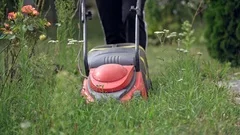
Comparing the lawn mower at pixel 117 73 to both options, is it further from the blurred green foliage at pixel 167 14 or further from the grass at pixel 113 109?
the blurred green foliage at pixel 167 14

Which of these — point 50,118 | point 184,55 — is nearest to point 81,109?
point 50,118

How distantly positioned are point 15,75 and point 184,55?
1.34 m

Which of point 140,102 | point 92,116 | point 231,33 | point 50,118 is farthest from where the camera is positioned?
point 231,33

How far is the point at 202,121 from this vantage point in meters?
3.27

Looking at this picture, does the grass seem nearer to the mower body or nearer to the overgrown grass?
the overgrown grass

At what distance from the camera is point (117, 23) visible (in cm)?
476

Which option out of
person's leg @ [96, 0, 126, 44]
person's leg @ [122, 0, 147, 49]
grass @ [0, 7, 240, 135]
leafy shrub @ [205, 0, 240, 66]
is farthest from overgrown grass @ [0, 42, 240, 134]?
leafy shrub @ [205, 0, 240, 66]

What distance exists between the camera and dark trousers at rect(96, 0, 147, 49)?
4582 millimetres

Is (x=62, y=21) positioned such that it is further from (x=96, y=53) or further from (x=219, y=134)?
(x=219, y=134)

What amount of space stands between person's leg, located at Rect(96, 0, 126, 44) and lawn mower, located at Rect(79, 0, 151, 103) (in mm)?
351

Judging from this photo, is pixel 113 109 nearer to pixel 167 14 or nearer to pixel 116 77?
pixel 116 77

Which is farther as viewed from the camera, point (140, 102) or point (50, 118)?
point (140, 102)

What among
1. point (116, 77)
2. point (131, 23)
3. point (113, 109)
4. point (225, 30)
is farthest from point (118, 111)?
point (225, 30)

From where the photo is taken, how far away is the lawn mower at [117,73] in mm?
4062
